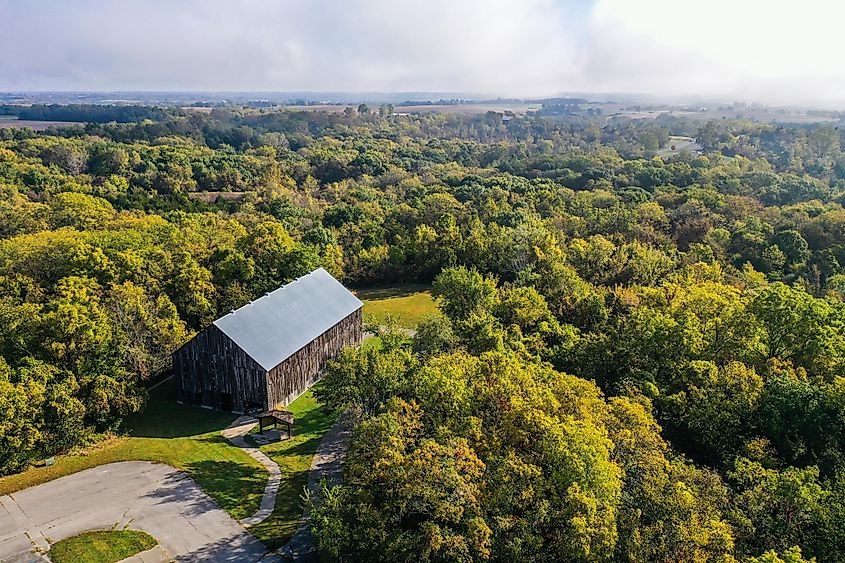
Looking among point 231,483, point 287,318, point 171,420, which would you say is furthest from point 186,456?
point 287,318

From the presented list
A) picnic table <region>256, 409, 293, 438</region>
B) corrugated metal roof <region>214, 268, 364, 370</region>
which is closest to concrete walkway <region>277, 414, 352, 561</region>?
picnic table <region>256, 409, 293, 438</region>

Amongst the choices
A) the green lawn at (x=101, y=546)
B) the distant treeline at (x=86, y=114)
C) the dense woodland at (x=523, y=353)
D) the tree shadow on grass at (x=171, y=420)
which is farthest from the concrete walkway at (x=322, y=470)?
the distant treeline at (x=86, y=114)

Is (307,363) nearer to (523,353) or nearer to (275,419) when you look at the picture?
(275,419)

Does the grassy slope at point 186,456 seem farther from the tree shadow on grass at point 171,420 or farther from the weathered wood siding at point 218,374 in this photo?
the weathered wood siding at point 218,374

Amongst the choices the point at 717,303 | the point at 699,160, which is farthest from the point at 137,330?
the point at 699,160

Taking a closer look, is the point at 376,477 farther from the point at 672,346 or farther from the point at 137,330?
the point at 137,330

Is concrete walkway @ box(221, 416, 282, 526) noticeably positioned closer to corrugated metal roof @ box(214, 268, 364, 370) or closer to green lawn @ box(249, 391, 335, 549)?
green lawn @ box(249, 391, 335, 549)
